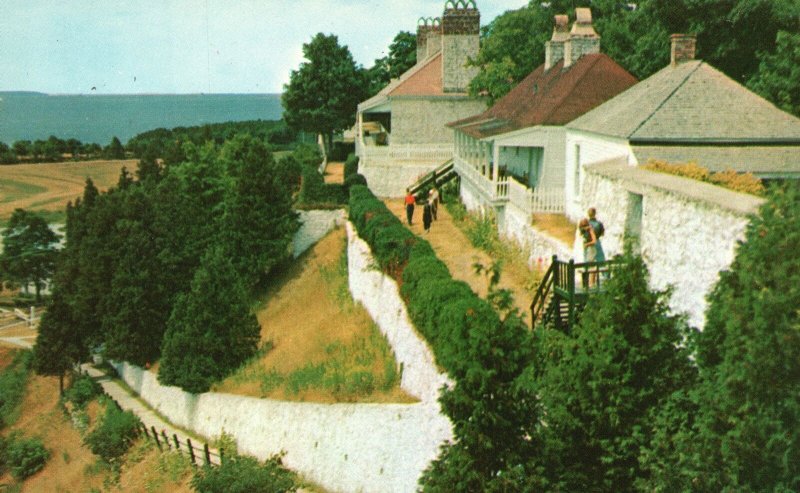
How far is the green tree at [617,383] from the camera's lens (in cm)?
935

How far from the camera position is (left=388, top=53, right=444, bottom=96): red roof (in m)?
39.1

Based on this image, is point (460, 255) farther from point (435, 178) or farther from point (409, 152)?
point (409, 152)

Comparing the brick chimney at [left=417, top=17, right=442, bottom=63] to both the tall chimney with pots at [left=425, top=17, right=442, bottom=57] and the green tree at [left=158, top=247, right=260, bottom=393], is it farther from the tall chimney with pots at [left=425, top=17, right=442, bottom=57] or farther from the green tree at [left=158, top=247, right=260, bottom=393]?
the green tree at [left=158, top=247, right=260, bottom=393]

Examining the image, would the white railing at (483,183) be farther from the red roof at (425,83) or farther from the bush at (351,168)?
the bush at (351,168)

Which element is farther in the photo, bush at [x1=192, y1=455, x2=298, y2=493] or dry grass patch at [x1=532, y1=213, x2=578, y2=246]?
dry grass patch at [x1=532, y1=213, x2=578, y2=246]

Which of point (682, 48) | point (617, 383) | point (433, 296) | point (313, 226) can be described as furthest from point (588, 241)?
point (313, 226)

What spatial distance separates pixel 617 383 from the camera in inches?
369

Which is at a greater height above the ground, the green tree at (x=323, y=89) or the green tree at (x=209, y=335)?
the green tree at (x=323, y=89)

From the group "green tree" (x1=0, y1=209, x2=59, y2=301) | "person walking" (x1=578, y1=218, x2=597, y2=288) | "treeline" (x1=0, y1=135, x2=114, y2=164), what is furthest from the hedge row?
"treeline" (x1=0, y1=135, x2=114, y2=164)

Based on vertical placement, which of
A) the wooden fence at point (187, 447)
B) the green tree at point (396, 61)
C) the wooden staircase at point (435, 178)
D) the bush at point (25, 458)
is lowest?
the bush at point (25, 458)

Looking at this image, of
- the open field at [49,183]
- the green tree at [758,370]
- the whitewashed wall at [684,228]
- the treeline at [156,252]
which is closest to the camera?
the green tree at [758,370]

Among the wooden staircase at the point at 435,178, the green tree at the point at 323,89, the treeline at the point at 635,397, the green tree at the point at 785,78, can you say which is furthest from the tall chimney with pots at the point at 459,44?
the treeline at the point at 635,397

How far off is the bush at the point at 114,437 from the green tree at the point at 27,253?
26342 mm

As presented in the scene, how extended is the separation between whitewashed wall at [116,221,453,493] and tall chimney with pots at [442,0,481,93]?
644 inches
